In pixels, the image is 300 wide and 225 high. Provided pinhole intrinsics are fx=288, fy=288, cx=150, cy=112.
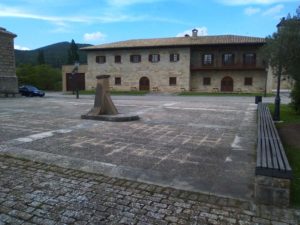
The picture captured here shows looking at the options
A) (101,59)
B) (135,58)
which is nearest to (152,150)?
(135,58)

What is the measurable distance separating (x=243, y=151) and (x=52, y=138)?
4.76 meters

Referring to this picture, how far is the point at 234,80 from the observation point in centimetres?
3666

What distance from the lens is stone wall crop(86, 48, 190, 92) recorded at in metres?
37.2

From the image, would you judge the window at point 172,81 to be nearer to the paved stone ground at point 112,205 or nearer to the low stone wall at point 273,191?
the paved stone ground at point 112,205

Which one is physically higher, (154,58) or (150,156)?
(154,58)

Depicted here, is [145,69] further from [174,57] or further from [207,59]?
[207,59]

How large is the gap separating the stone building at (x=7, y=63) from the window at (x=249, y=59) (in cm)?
2631

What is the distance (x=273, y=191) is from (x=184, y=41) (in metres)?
35.9

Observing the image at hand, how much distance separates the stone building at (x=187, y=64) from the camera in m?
35.8

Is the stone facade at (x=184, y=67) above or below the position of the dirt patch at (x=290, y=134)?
above

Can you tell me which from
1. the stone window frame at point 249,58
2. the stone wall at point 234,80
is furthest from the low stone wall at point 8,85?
the stone window frame at point 249,58

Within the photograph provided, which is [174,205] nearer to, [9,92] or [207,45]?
[9,92]

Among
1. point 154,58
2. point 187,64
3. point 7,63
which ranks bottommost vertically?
point 7,63

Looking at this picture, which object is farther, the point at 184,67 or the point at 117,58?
the point at 117,58
